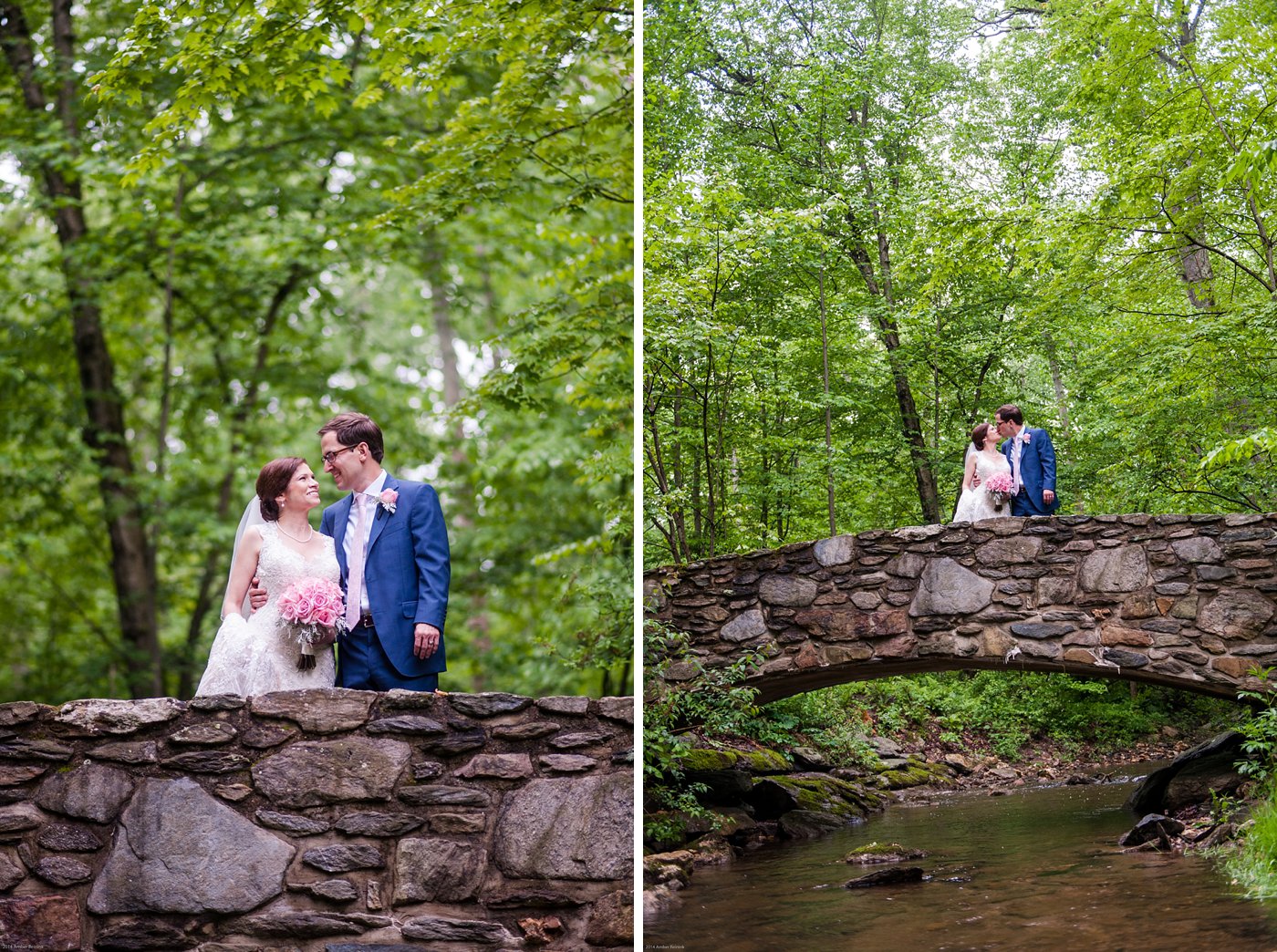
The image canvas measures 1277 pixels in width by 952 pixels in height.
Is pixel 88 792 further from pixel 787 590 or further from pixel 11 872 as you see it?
pixel 787 590

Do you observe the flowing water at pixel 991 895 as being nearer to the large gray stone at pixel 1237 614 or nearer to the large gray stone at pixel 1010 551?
the large gray stone at pixel 1010 551

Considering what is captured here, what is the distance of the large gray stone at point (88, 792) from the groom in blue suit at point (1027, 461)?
9.24ft

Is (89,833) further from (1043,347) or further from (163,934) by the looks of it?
(1043,347)

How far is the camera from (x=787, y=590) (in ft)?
14.3

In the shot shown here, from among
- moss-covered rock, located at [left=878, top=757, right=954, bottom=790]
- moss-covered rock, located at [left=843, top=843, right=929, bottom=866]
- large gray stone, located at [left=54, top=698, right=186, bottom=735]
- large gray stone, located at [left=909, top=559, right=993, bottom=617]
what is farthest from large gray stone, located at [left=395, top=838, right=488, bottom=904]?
large gray stone, located at [left=909, top=559, right=993, bottom=617]

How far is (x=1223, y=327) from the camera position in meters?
3.61

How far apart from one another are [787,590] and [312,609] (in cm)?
207

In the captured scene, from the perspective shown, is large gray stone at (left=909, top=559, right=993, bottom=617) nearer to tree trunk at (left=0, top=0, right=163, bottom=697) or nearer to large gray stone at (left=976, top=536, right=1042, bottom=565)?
large gray stone at (left=976, top=536, right=1042, bottom=565)

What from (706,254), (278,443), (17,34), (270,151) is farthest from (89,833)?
(17,34)

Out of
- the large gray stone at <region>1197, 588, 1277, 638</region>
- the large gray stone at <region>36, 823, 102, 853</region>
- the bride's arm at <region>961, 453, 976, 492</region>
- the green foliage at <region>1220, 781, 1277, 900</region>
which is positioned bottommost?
the green foliage at <region>1220, 781, 1277, 900</region>

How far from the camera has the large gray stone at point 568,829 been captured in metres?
2.78

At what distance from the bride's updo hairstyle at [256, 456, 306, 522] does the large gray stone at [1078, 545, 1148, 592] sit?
3.20 m

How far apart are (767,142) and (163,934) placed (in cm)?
296

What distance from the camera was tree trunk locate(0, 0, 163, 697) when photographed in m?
7.30
